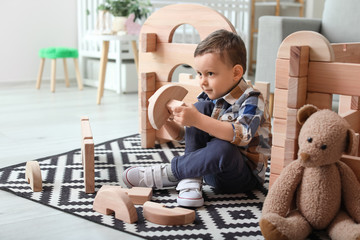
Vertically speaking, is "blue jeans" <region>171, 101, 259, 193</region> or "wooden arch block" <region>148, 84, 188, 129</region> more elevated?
"wooden arch block" <region>148, 84, 188, 129</region>

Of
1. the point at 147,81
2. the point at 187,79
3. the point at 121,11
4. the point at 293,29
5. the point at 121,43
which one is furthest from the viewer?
the point at 121,43

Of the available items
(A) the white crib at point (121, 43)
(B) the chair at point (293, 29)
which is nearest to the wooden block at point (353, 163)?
(B) the chair at point (293, 29)

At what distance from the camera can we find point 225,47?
40.8 inches

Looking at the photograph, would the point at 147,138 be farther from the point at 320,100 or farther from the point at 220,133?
the point at 320,100

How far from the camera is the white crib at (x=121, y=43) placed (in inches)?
114

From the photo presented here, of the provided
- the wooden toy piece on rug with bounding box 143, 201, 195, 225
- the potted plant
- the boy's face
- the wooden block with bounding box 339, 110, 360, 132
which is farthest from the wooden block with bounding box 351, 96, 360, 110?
the potted plant

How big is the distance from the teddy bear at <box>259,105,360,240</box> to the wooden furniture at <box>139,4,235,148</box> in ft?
2.15

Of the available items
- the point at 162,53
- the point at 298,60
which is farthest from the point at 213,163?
the point at 162,53

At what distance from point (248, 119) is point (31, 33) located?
2.67m

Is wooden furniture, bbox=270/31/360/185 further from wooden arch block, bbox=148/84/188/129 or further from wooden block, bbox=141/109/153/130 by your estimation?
wooden block, bbox=141/109/153/130

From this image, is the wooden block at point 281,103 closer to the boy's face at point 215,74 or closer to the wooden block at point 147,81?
the boy's face at point 215,74

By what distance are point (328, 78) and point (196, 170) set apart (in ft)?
1.19

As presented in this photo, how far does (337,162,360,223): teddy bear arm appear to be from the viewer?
0.87m

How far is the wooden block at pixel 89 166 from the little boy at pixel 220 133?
9 centimetres
